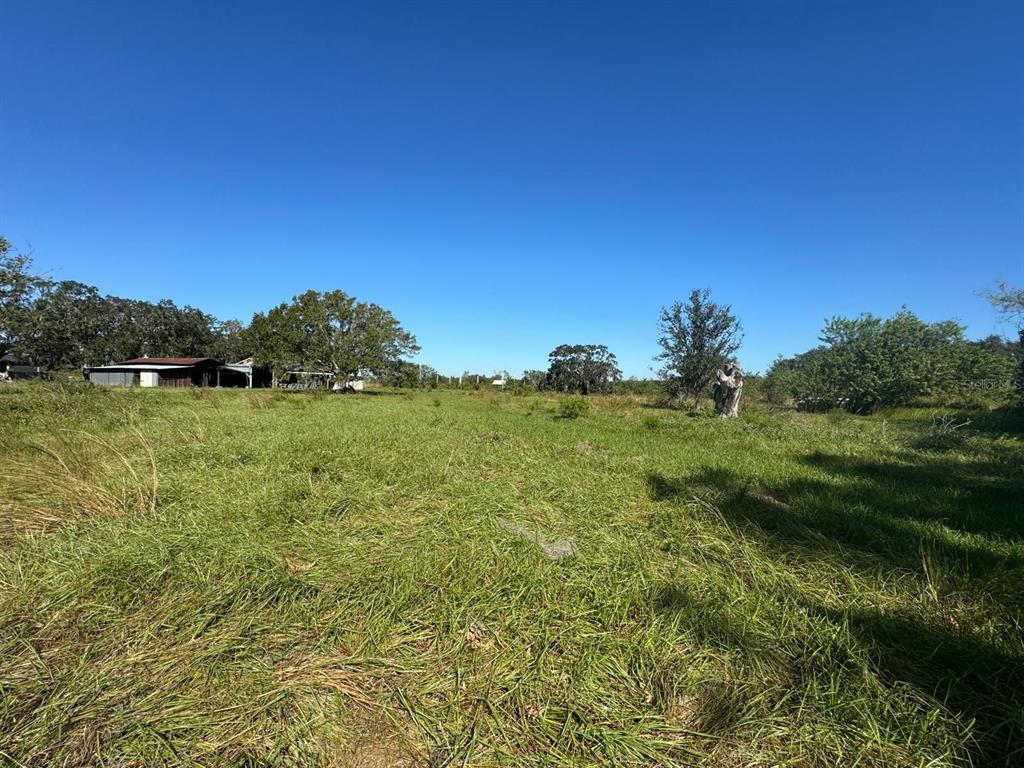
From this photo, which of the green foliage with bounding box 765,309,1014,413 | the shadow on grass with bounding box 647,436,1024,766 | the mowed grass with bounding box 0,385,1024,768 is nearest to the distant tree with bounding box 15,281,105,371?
the mowed grass with bounding box 0,385,1024,768

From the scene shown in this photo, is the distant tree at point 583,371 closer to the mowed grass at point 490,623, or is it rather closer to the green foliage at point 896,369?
the green foliage at point 896,369

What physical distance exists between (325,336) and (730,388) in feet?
93.1

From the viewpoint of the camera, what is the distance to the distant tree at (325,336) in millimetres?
32625

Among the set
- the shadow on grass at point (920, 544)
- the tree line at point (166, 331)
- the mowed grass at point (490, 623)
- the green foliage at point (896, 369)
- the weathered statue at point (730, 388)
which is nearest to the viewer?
the mowed grass at point (490, 623)

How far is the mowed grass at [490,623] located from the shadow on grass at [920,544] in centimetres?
2

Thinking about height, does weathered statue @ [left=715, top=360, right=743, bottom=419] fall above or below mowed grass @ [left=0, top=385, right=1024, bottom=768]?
above

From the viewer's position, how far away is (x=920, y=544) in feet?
10.5

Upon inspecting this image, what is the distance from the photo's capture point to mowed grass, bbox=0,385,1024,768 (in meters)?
1.65

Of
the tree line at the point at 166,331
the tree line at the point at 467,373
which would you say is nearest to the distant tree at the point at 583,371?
the tree line at the point at 467,373

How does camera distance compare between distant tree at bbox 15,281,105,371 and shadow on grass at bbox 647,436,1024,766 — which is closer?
shadow on grass at bbox 647,436,1024,766

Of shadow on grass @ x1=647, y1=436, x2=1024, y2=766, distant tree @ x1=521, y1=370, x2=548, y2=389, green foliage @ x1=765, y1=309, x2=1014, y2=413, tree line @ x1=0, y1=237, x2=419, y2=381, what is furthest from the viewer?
distant tree @ x1=521, y1=370, x2=548, y2=389

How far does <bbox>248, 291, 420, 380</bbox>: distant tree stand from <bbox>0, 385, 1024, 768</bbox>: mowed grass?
29385mm

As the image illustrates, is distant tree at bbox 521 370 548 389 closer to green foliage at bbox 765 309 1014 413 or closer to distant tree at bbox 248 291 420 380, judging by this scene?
distant tree at bbox 248 291 420 380

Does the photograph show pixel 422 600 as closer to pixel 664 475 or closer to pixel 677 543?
pixel 677 543
